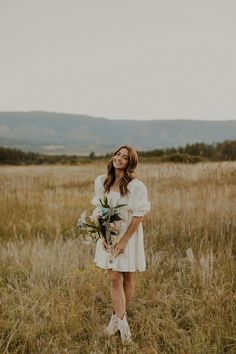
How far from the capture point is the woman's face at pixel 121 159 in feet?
10.3

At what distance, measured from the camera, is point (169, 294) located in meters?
3.76

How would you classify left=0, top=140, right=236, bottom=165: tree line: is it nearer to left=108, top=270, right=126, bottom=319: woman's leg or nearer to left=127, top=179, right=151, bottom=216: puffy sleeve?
left=127, top=179, right=151, bottom=216: puffy sleeve

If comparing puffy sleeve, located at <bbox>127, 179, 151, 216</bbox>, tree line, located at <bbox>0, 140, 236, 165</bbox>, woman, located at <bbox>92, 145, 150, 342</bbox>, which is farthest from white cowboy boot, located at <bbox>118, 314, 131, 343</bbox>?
tree line, located at <bbox>0, 140, 236, 165</bbox>

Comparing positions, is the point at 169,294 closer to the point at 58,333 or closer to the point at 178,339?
the point at 178,339

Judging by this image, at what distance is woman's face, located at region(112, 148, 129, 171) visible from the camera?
315cm

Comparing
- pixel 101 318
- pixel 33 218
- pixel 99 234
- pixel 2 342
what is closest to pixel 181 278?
pixel 101 318

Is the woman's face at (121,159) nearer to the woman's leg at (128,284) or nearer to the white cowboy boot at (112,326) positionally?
the woman's leg at (128,284)

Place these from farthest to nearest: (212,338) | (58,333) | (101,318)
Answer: (101,318) < (58,333) < (212,338)

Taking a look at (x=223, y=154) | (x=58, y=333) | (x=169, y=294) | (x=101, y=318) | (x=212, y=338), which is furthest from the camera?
(x=223, y=154)

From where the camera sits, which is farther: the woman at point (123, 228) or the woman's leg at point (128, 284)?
the woman's leg at point (128, 284)

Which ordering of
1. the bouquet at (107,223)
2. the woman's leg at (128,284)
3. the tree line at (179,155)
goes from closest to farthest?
the bouquet at (107,223)
the woman's leg at (128,284)
the tree line at (179,155)

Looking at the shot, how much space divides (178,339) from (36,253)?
6.62 feet

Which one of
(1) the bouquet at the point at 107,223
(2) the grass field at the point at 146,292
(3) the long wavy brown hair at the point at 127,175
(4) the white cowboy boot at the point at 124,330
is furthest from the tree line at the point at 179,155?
(4) the white cowboy boot at the point at 124,330

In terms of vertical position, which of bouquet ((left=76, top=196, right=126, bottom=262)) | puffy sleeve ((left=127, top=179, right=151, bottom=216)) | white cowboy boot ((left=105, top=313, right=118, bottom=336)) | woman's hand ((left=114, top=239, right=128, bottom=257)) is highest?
puffy sleeve ((left=127, top=179, right=151, bottom=216))
